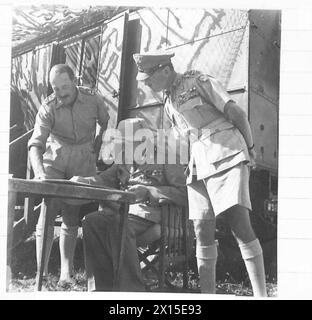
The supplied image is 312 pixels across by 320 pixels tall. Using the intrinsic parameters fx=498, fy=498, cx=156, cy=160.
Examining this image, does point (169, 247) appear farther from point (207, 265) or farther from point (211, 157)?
point (211, 157)

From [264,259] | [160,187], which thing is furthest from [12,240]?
[264,259]

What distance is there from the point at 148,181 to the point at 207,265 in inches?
30.8

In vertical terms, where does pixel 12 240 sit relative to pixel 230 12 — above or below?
below

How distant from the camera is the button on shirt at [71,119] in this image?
405cm

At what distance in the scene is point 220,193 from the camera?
3.79 metres

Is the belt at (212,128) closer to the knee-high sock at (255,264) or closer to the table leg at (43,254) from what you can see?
the knee-high sock at (255,264)

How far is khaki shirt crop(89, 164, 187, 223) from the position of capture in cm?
376

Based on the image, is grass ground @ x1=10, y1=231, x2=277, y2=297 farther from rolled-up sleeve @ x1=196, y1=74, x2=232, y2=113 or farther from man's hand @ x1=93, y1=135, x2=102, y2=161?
rolled-up sleeve @ x1=196, y1=74, x2=232, y2=113

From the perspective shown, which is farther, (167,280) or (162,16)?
(162,16)

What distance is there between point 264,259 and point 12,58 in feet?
8.40

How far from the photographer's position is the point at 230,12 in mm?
4004

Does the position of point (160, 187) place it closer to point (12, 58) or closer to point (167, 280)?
point (167, 280)

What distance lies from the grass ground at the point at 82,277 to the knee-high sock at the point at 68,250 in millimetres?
35

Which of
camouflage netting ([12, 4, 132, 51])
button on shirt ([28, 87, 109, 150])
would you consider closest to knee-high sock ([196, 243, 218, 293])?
button on shirt ([28, 87, 109, 150])
